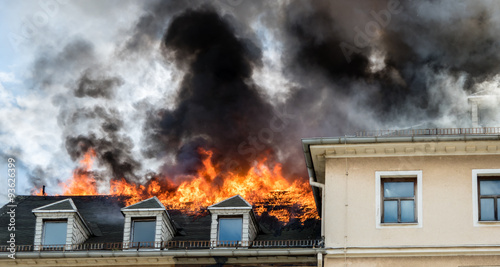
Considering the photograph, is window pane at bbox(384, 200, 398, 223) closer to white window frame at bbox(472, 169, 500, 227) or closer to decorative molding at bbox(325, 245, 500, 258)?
decorative molding at bbox(325, 245, 500, 258)

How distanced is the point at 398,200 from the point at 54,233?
1298cm

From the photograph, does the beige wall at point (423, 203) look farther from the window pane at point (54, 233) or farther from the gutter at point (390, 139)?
the window pane at point (54, 233)

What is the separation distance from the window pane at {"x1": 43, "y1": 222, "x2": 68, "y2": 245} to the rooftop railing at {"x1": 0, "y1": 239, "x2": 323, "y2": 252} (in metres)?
0.46

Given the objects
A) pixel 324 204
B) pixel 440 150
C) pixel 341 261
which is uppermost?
pixel 440 150

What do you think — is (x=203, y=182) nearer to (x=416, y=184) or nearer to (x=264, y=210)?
(x=264, y=210)

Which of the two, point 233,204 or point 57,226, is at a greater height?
point 233,204

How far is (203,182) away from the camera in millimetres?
47625

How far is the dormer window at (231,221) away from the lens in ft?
108

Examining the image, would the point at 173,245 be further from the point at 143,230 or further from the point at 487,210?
the point at 487,210

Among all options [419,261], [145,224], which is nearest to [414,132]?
[419,261]

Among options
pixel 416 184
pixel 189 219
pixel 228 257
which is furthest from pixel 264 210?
pixel 416 184

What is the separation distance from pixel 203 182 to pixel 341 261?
18440 millimetres

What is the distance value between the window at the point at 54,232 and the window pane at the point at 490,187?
1535 centimetres

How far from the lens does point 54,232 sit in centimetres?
3412
